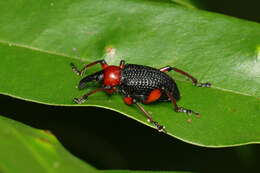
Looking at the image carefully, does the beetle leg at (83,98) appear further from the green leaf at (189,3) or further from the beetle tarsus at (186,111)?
the green leaf at (189,3)

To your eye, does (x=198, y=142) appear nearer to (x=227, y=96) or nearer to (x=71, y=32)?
(x=227, y=96)

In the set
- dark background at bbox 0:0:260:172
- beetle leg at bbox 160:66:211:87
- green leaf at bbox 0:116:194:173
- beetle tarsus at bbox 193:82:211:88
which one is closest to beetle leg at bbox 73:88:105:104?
dark background at bbox 0:0:260:172

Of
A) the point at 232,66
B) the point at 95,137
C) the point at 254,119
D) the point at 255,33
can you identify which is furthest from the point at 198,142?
the point at 95,137

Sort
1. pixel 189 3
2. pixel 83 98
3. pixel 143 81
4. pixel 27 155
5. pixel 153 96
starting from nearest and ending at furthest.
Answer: pixel 27 155 < pixel 83 98 < pixel 153 96 < pixel 143 81 < pixel 189 3

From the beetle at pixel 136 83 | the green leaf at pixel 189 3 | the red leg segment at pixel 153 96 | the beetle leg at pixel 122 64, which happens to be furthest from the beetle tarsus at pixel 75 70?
the green leaf at pixel 189 3

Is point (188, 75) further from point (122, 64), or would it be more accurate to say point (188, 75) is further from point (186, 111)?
point (122, 64)

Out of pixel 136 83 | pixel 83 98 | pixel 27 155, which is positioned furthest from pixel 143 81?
pixel 27 155

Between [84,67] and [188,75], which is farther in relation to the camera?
[84,67]
